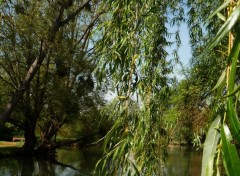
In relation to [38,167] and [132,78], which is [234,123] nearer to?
[132,78]

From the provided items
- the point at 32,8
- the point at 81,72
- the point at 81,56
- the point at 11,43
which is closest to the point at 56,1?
the point at 32,8

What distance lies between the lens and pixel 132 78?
1.99 meters

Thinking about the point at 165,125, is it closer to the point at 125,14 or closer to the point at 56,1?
the point at 125,14

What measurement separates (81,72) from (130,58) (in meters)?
13.1

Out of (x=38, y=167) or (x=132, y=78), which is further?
(x=38, y=167)

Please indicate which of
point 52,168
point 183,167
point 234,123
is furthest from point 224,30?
point 52,168

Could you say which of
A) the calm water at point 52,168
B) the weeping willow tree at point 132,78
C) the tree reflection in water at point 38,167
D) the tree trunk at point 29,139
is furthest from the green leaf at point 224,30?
the tree trunk at point 29,139

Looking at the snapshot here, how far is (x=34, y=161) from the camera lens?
15.1 metres

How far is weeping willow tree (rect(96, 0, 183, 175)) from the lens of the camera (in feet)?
5.11

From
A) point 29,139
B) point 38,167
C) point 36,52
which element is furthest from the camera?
point 29,139

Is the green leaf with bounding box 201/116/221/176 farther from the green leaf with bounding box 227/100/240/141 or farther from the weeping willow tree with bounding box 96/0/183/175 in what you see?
the weeping willow tree with bounding box 96/0/183/175

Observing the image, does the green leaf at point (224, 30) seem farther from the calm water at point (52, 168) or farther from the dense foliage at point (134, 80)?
the calm water at point (52, 168)

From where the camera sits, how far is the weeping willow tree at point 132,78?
1.56m

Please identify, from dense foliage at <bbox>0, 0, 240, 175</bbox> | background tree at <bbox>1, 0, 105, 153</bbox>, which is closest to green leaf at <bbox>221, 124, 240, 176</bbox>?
dense foliage at <bbox>0, 0, 240, 175</bbox>
